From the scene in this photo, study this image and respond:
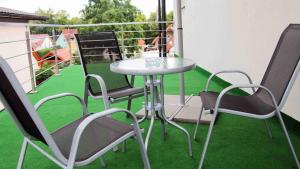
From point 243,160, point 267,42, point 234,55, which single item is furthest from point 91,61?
point 234,55

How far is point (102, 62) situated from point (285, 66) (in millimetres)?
1559

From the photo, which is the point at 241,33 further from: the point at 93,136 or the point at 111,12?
the point at 111,12

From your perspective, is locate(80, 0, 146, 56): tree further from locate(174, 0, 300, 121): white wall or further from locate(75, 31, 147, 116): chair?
locate(75, 31, 147, 116): chair

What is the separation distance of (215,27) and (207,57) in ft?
2.33

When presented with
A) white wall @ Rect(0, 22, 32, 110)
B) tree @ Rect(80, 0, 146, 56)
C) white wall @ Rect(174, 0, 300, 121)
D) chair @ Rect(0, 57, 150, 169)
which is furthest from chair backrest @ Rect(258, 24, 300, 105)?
tree @ Rect(80, 0, 146, 56)

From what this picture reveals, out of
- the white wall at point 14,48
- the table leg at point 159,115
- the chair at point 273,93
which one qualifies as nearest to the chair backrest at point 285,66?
the chair at point 273,93

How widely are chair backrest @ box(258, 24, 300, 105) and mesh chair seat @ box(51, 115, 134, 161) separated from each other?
999 millimetres

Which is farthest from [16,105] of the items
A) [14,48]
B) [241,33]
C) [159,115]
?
[14,48]

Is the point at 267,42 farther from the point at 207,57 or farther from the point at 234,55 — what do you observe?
the point at 207,57

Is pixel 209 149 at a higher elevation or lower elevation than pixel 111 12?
lower

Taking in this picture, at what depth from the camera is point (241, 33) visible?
3.37 metres

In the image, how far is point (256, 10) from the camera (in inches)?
115

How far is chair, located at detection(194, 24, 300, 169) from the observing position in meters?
1.60

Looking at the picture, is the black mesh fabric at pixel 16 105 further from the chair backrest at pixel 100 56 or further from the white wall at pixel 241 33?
the white wall at pixel 241 33
